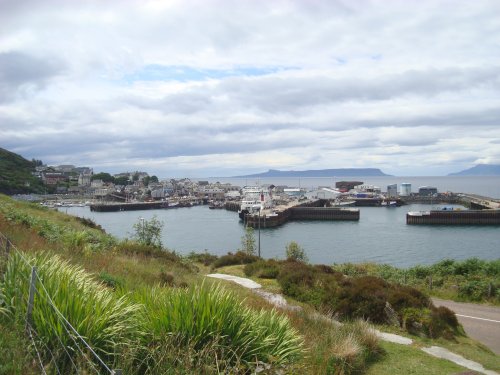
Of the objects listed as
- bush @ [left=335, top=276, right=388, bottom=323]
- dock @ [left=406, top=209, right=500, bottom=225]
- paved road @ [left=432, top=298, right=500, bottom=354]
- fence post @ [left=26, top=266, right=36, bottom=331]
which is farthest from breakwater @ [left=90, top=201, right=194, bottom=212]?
fence post @ [left=26, top=266, right=36, bottom=331]

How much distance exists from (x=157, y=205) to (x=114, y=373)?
140m

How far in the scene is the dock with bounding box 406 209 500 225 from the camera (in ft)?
279

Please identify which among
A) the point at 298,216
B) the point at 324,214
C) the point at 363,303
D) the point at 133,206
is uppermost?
the point at 363,303

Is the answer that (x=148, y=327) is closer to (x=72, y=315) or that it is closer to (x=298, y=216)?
(x=72, y=315)

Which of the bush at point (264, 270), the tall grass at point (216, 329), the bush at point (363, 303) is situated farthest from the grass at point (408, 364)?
the bush at point (264, 270)

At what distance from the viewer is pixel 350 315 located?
11320 millimetres

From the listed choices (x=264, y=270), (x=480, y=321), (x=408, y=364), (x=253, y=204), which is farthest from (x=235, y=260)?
(x=253, y=204)

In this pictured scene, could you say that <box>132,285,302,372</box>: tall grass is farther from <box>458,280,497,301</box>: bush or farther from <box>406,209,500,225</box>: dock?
<box>406,209,500,225</box>: dock

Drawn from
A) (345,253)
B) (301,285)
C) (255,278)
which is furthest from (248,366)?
(345,253)

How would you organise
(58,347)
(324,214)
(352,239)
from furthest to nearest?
(324,214)
(352,239)
(58,347)

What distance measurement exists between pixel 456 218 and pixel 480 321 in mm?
78509

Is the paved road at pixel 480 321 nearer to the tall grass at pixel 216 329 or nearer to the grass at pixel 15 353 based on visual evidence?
the tall grass at pixel 216 329

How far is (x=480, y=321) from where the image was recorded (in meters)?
14.2

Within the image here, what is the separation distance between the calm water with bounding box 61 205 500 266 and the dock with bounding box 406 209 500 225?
9.15 ft
